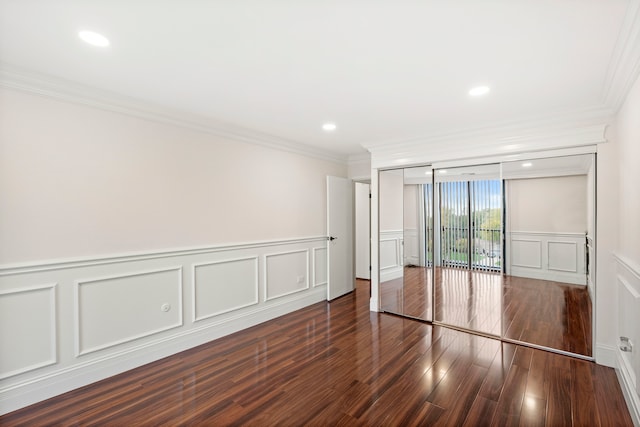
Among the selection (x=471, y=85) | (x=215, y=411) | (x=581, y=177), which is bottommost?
(x=215, y=411)

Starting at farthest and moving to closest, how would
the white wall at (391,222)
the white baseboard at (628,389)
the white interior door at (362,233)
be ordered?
1. the white interior door at (362,233)
2. the white wall at (391,222)
3. the white baseboard at (628,389)

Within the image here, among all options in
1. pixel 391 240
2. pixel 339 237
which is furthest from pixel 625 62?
pixel 339 237

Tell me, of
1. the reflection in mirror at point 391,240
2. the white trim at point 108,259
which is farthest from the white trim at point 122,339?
the reflection in mirror at point 391,240

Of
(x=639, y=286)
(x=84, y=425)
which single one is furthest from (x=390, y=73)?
(x=84, y=425)

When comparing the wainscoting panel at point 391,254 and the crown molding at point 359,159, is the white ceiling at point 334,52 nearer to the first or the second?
the wainscoting panel at point 391,254

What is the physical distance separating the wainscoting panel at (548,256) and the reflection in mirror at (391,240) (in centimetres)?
138

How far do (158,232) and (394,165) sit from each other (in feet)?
10.2

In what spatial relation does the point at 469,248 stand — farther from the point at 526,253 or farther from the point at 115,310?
the point at 115,310

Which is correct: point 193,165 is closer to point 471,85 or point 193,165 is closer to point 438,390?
point 471,85

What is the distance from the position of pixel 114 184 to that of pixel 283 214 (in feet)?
7.05

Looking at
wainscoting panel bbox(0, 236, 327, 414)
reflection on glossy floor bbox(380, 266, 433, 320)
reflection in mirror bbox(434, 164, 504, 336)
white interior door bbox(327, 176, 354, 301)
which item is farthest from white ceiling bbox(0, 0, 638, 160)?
reflection on glossy floor bbox(380, 266, 433, 320)

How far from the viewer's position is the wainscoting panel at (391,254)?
14.3 ft

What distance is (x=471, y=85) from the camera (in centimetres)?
245

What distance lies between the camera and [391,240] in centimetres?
441
